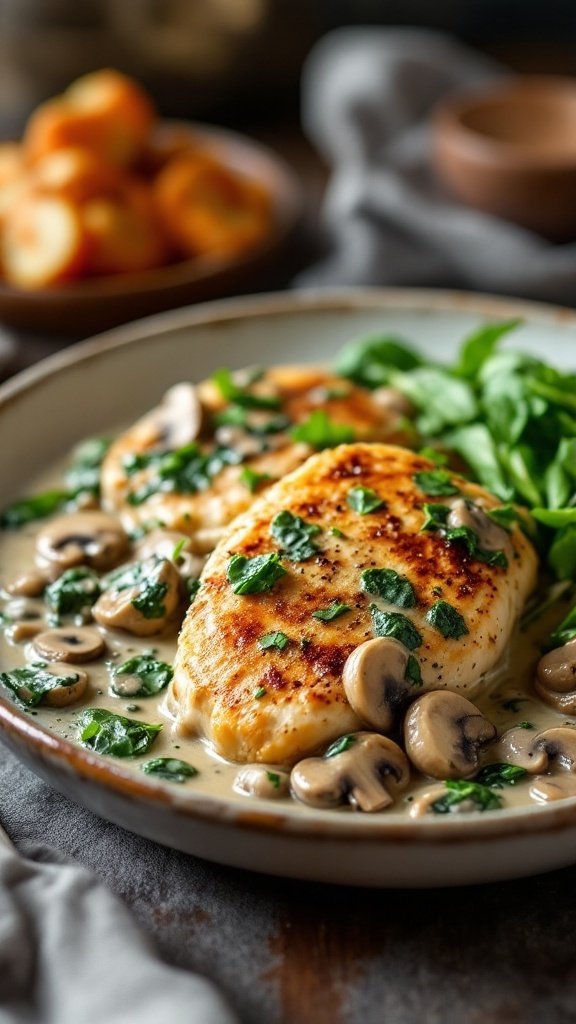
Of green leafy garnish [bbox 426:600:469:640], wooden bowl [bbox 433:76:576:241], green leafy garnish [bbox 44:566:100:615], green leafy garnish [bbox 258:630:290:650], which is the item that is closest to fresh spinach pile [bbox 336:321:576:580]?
green leafy garnish [bbox 426:600:469:640]

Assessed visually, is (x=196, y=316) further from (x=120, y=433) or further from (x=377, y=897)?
(x=377, y=897)

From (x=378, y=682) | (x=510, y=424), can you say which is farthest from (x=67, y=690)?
(x=510, y=424)

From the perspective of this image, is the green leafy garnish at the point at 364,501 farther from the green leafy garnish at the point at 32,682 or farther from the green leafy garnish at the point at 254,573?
the green leafy garnish at the point at 32,682

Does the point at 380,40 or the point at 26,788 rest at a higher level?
the point at 380,40

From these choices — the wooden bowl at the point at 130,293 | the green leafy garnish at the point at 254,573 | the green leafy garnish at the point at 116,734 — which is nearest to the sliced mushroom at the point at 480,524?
the green leafy garnish at the point at 254,573

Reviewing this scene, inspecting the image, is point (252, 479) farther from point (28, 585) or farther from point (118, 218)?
point (118, 218)

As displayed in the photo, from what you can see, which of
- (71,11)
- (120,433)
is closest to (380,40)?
(71,11)
